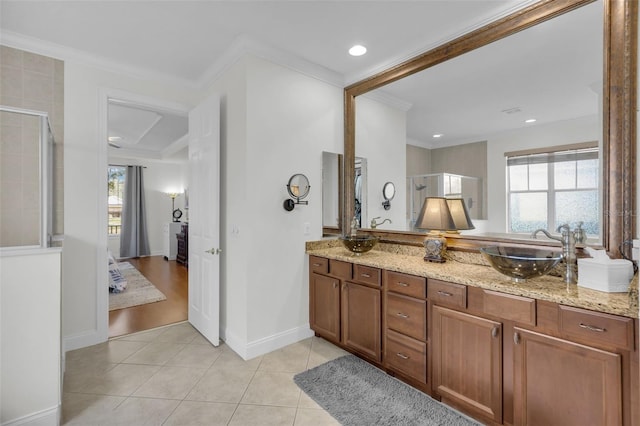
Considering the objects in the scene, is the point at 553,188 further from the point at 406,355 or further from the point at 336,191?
the point at 336,191

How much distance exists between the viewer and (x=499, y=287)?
1.61m

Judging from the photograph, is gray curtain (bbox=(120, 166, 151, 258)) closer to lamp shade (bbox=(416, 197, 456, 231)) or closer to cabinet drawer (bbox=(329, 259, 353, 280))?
cabinet drawer (bbox=(329, 259, 353, 280))

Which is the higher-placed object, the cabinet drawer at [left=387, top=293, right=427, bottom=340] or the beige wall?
the beige wall

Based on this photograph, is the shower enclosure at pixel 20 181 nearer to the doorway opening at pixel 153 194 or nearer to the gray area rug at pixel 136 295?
the doorway opening at pixel 153 194

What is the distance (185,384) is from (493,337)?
2068mm

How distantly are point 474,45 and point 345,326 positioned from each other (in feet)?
7.91

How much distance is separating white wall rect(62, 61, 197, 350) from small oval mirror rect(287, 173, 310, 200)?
1773mm

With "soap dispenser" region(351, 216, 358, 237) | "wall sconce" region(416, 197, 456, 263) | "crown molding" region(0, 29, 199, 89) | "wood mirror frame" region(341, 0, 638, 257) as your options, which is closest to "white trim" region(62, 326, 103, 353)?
"crown molding" region(0, 29, 199, 89)

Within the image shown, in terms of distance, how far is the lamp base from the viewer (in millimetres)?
2303

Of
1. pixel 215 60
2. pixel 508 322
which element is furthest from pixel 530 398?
pixel 215 60

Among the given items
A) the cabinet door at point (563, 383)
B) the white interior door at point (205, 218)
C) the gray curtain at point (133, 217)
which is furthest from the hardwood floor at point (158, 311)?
the cabinet door at point (563, 383)

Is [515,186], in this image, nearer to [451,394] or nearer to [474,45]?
[474,45]

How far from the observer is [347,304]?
2.53m

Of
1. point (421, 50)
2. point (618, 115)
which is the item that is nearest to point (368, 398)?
point (618, 115)
